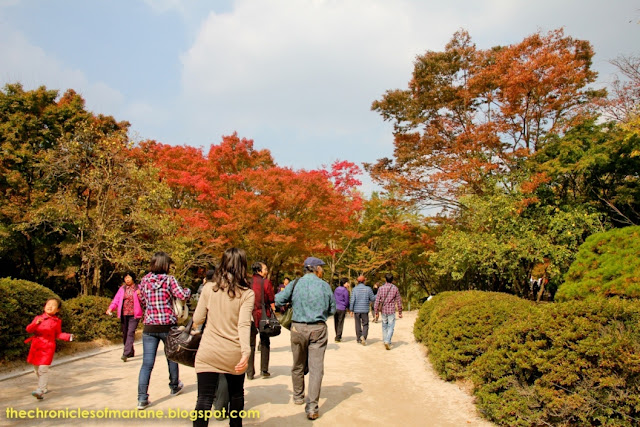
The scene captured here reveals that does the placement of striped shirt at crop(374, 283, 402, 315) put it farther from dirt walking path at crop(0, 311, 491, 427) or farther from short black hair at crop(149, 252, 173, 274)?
short black hair at crop(149, 252, 173, 274)

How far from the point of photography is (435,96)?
16.4 meters

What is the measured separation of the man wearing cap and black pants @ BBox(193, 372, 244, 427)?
59.0 inches

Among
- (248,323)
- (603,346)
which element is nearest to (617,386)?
(603,346)

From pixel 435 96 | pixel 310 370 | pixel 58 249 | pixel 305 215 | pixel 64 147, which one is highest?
pixel 435 96

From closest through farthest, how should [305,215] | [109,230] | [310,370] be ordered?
[310,370], [109,230], [305,215]

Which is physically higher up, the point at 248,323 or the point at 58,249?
the point at 58,249

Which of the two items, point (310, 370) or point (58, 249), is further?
point (58, 249)

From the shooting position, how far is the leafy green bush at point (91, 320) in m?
9.31

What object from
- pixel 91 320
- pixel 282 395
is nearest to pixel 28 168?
pixel 91 320

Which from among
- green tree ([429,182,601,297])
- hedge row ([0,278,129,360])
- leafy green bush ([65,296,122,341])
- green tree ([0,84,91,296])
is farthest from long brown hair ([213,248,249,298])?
green tree ([0,84,91,296])

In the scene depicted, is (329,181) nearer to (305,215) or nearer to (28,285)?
(305,215)

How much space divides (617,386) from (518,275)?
1350 centimetres

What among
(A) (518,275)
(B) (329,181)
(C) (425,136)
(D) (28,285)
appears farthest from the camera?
(B) (329,181)

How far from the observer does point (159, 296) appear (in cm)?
483
